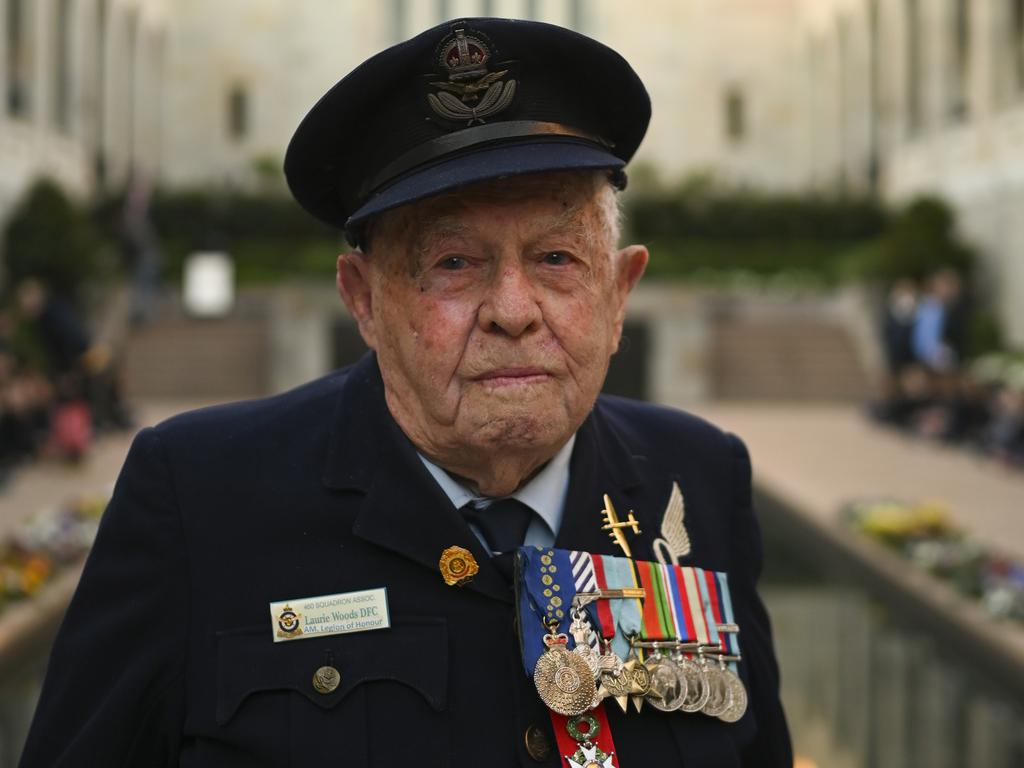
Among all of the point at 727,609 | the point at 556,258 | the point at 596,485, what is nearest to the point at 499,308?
the point at 556,258

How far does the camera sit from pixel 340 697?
1.83 metres

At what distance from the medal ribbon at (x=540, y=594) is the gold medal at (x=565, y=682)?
2 centimetres

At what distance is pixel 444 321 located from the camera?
1841 mm

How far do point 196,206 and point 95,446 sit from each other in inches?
632

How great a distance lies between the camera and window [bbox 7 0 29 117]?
23.9 m

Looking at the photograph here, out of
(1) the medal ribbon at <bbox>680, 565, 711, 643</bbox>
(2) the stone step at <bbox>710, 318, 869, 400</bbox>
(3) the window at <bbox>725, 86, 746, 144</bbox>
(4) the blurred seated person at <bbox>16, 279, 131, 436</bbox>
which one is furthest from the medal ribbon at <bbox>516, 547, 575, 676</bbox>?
(3) the window at <bbox>725, 86, 746, 144</bbox>

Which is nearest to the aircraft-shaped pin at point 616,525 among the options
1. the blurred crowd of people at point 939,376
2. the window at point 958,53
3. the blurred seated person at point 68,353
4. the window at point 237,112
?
the blurred seated person at point 68,353

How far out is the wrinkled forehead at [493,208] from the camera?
182 cm

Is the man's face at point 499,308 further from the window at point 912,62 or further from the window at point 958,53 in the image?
the window at point 912,62

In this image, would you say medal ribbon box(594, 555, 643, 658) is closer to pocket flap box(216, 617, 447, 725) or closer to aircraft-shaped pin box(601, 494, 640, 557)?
aircraft-shaped pin box(601, 494, 640, 557)

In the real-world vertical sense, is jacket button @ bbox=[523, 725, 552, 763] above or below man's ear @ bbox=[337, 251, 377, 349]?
below

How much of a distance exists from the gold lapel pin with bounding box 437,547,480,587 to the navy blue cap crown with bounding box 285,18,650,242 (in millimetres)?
468

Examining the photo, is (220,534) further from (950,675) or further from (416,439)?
(950,675)

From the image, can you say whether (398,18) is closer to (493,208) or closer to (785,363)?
(785,363)
